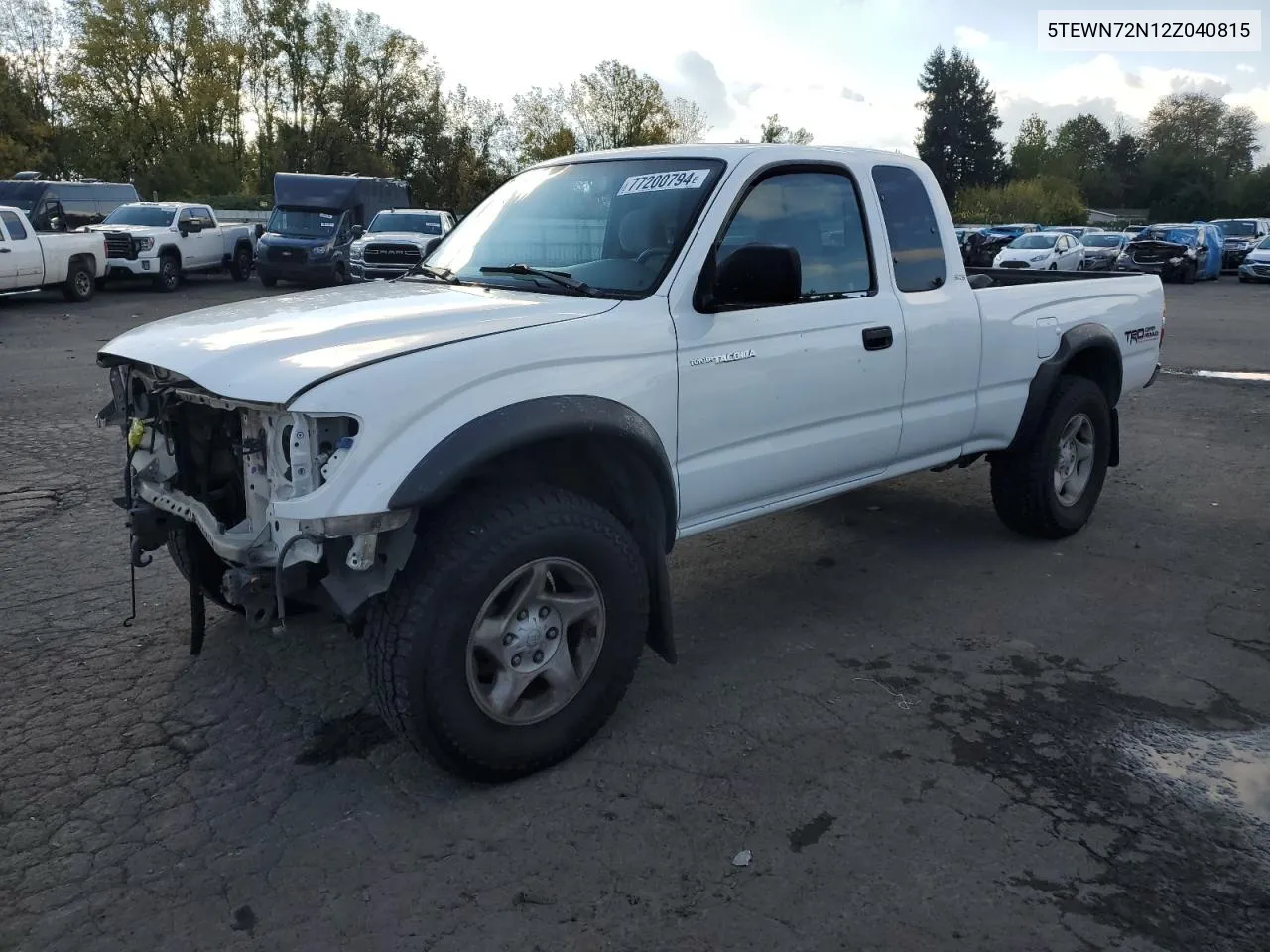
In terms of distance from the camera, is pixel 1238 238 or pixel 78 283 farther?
pixel 1238 238

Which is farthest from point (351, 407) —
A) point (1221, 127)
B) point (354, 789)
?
point (1221, 127)

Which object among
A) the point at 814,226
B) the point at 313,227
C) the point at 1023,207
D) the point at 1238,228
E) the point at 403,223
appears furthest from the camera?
the point at 1023,207

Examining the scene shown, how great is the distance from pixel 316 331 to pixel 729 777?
1.91 meters

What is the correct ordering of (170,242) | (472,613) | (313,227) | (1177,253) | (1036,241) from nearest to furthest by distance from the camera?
(472,613), (170,242), (313,227), (1036,241), (1177,253)

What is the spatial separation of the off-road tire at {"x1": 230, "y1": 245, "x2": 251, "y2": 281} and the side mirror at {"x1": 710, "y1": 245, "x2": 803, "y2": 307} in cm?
2426

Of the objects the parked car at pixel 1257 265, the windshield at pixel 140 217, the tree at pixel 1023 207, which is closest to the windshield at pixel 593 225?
the windshield at pixel 140 217

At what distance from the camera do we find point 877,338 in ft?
14.4

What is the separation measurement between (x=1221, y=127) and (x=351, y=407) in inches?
3658

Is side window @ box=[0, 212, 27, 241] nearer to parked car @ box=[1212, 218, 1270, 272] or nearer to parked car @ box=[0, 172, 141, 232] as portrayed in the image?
parked car @ box=[0, 172, 141, 232]

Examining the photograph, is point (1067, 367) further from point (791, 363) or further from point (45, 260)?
point (45, 260)

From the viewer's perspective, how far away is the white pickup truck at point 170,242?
21562mm

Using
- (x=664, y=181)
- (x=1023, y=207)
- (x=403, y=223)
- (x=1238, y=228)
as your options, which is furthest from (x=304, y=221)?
(x=1023, y=207)

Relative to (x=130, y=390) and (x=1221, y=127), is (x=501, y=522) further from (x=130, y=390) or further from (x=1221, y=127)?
(x=1221, y=127)

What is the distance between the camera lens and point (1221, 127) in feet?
263
